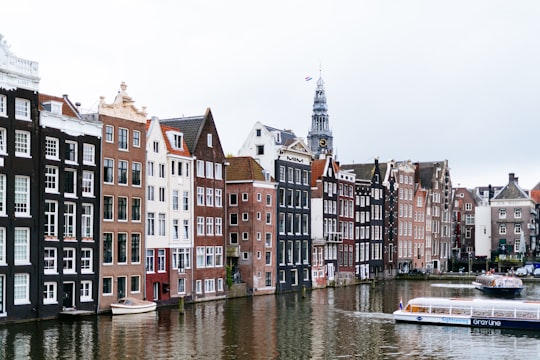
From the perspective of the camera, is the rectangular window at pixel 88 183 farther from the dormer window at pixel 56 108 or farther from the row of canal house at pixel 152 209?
the dormer window at pixel 56 108

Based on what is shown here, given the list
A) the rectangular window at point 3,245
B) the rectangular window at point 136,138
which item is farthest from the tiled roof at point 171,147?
the rectangular window at point 3,245

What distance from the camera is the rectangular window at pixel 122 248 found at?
6806cm

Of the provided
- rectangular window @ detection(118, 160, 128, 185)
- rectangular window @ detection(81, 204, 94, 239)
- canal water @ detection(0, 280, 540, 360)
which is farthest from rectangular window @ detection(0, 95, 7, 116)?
canal water @ detection(0, 280, 540, 360)

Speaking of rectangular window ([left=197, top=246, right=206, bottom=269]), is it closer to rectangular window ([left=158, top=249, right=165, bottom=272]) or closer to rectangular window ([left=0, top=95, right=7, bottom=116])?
rectangular window ([left=158, top=249, right=165, bottom=272])

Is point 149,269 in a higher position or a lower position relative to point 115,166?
lower

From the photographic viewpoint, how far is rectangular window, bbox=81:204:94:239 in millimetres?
64188

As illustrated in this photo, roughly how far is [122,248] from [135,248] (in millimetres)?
1882

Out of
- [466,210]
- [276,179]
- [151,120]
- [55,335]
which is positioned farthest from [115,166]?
[466,210]

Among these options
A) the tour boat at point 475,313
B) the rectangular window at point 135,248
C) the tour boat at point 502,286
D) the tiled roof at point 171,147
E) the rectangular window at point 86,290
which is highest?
the tiled roof at point 171,147

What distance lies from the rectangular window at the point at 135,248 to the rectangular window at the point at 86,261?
5465 mm

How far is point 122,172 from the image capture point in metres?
68.9

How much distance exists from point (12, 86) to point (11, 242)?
11.1 meters

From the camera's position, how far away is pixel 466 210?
167m

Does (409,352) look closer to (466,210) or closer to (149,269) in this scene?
(149,269)
